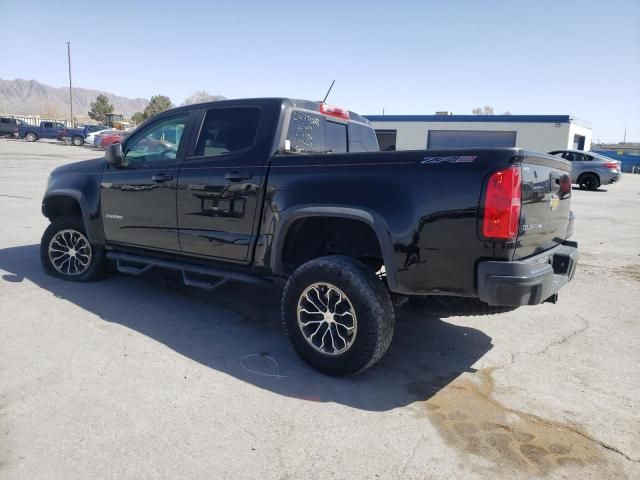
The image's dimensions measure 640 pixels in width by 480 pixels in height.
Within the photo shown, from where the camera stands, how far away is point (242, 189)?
3.94 metres

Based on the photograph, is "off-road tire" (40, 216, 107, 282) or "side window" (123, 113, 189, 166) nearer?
"side window" (123, 113, 189, 166)

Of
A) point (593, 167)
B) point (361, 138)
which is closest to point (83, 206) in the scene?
point (361, 138)

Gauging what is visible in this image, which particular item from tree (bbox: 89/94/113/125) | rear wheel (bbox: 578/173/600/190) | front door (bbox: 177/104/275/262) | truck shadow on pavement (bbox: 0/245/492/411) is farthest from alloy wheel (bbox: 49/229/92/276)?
tree (bbox: 89/94/113/125)

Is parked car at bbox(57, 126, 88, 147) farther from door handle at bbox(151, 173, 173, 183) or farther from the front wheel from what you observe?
the front wheel

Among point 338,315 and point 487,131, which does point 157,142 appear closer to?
point 338,315

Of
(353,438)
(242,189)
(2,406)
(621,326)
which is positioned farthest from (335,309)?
(621,326)

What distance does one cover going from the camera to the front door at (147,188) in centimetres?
448

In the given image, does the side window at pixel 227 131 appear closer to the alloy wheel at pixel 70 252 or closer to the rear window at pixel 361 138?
the rear window at pixel 361 138

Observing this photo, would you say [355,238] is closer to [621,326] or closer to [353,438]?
[353,438]

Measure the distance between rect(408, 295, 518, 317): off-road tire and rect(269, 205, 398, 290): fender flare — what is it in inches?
14.0

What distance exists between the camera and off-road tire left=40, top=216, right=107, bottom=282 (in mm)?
5344

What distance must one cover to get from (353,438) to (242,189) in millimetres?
2109

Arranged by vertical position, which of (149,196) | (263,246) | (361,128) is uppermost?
(361,128)

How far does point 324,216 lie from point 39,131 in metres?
47.0
